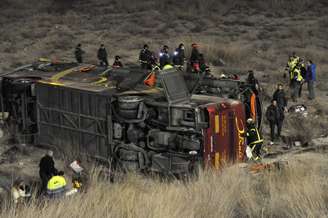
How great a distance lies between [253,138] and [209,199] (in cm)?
441

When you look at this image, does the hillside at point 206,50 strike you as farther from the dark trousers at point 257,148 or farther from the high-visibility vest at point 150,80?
the high-visibility vest at point 150,80

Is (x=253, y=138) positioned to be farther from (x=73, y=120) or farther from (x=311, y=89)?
(x=311, y=89)

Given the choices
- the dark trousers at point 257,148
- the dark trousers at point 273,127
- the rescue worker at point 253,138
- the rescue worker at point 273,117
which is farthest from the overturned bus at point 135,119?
the dark trousers at point 273,127

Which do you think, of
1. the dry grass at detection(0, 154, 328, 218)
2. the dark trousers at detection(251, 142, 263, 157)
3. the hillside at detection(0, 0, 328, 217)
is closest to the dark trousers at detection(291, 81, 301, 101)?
the hillside at detection(0, 0, 328, 217)

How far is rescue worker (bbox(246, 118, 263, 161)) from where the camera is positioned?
11.6m

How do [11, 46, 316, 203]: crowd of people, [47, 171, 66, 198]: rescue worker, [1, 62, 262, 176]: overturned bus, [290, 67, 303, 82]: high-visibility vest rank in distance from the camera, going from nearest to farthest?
[47, 171, 66, 198]: rescue worker < [11, 46, 316, 203]: crowd of people < [1, 62, 262, 176]: overturned bus < [290, 67, 303, 82]: high-visibility vest

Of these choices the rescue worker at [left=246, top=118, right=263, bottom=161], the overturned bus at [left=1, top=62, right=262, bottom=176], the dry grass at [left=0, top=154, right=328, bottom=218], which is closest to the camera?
the dry grass at [left=0, top=154, right=328, bottom=218]

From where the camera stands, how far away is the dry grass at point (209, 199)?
682 cm

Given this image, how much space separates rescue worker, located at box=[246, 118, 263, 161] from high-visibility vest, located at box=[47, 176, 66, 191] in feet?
13.6

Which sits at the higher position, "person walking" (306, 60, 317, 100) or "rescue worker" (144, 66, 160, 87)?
"rescue worker" (144, 66, 160, 87)

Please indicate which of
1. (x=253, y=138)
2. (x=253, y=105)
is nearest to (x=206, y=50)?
(x=253, y=105)

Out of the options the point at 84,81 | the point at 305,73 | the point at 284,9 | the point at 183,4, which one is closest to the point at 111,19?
the point at 183,4

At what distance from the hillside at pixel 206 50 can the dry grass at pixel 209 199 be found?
2cm

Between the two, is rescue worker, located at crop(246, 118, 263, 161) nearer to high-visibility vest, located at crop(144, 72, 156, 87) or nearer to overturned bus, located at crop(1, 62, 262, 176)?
overturned bus, located at crop(1, 62, 262, 176)
